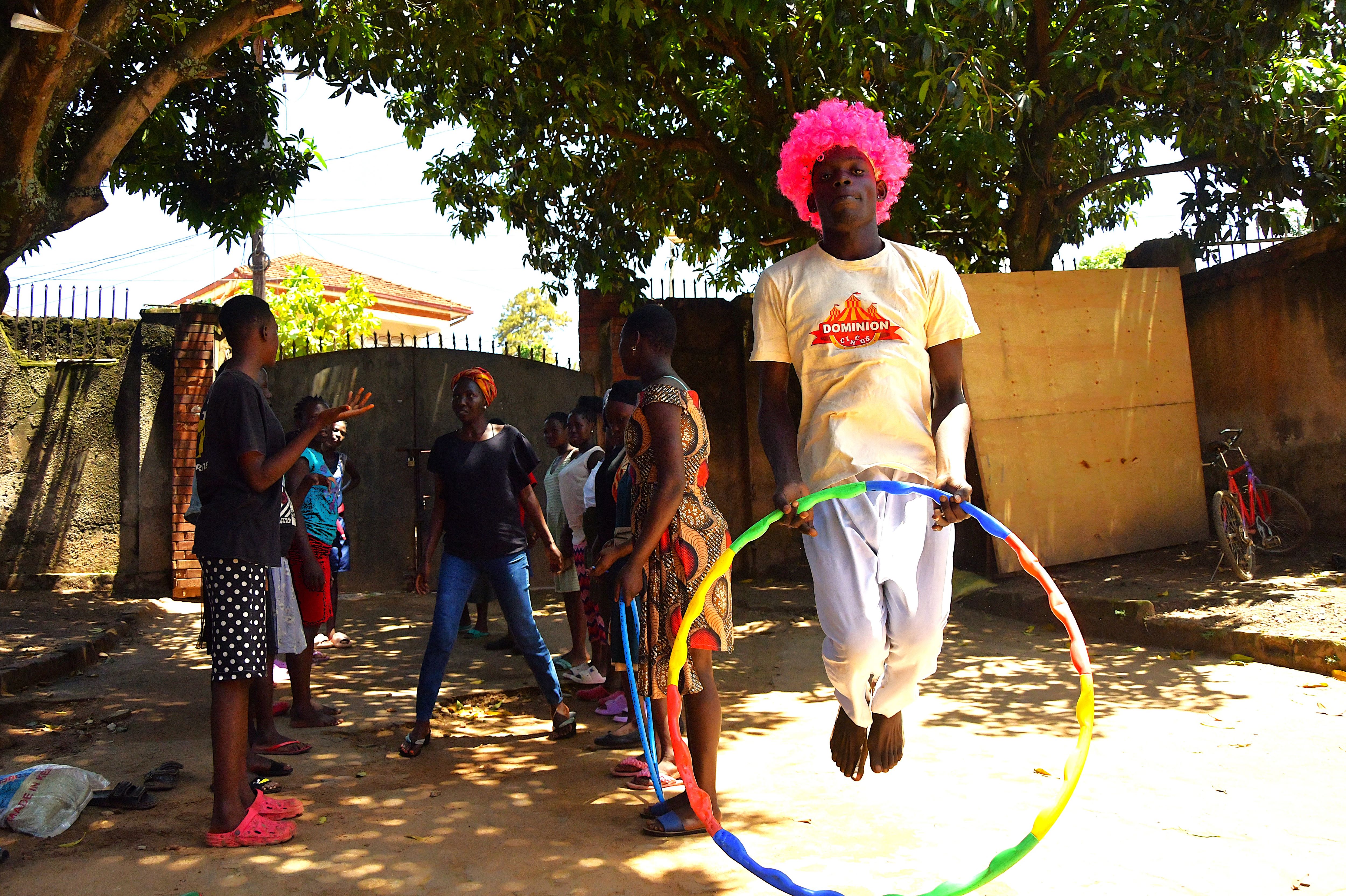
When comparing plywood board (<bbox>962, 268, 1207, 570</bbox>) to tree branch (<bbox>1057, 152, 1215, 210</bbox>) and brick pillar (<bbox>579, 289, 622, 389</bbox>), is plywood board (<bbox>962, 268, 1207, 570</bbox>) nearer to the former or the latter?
tree branch (<bbox>1057, 152, 1215, 210</bbox>)

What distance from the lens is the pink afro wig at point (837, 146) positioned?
366cm

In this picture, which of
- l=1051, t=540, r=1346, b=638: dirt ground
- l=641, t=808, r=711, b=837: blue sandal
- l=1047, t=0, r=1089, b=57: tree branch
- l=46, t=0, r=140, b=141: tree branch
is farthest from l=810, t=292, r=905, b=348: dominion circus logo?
l=1047, t=0, r=1089, b=57: tree branch

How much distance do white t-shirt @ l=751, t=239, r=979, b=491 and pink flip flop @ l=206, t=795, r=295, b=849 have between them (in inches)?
97.4

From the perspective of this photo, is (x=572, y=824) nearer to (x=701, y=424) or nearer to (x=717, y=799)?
(x=717, y=799)

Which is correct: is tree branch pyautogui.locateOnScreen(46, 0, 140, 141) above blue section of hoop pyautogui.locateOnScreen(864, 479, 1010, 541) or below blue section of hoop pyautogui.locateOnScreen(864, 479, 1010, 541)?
above

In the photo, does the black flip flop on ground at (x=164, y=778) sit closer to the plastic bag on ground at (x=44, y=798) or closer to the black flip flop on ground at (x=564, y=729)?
the plastic bag on ground at (x=44, y=798)

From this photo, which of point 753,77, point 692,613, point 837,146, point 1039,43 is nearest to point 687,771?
point 692,613

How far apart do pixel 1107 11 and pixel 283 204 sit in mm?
7393

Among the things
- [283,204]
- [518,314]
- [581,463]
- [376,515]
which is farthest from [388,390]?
[518,314]

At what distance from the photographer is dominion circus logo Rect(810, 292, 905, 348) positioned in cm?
345

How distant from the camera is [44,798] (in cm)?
401

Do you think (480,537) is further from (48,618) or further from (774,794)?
(48,618)

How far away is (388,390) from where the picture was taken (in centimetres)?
1131

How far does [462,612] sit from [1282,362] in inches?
346
